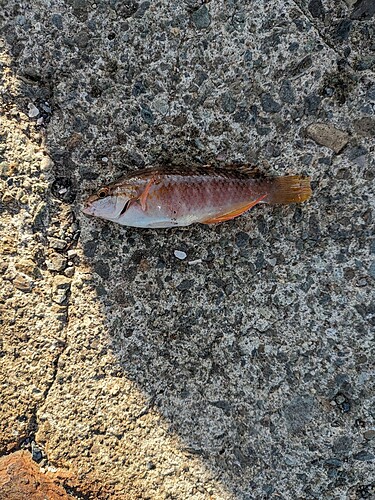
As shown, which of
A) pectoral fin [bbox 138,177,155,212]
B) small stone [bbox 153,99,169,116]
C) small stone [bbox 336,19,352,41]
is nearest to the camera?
pectoral fin [bbox 138,177,155,212]

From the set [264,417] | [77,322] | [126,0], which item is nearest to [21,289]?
[77,322]

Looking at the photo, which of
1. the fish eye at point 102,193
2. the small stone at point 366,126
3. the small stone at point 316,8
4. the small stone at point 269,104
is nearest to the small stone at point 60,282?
the fish eye at point 102,193

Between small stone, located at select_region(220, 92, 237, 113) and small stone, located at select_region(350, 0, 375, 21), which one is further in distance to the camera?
small stone, located at select_region(220, 92, 237, 113)

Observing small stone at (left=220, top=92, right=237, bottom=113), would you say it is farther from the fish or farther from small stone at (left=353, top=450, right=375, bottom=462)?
small stone at (left=353, top=450, right=375, bottom=462)

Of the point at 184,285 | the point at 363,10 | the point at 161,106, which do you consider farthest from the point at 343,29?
the point at 184,285

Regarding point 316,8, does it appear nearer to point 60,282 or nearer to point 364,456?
point 60,282

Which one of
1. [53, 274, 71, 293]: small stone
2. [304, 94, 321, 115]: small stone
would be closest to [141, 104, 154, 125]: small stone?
[304, 94, 321, 115]: small stone

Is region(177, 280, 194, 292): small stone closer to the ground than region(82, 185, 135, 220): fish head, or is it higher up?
closer to the ground

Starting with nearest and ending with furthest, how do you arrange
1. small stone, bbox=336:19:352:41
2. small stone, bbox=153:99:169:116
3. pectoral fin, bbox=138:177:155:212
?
pectoral fin, bbox=138:177:155:212 → small stone, bbox=336:19:352:41 → small stone, bbox=153:99:169:116
